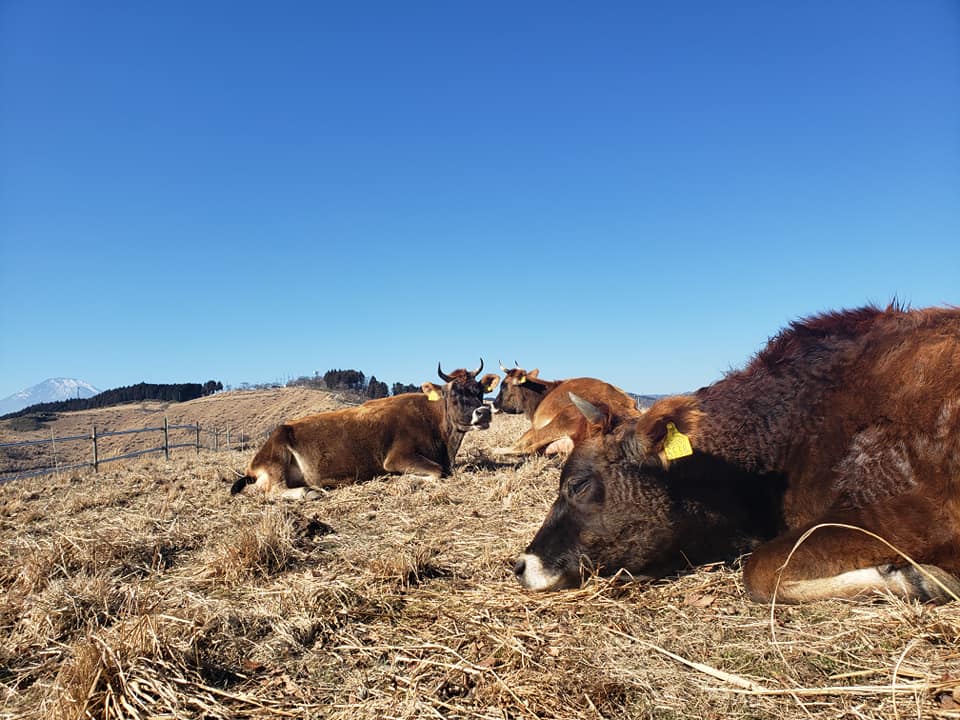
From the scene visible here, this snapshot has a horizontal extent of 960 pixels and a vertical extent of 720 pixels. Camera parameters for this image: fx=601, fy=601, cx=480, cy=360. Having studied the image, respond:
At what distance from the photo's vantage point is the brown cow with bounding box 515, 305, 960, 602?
10.2ft

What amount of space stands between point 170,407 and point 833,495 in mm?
55202

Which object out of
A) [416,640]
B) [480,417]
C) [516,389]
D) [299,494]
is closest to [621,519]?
[416,640]

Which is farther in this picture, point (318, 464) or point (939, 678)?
point (318, 464)

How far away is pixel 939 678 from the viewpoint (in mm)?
2211

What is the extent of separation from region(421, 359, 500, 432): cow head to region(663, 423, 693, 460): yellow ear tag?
704 centimetres

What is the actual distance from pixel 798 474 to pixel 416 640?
252cm

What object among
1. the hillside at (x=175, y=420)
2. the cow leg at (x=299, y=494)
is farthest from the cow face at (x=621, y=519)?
the hillside at (x=175, y=420)

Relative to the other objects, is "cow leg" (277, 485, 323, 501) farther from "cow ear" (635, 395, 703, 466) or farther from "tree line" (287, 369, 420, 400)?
"tree line" (287, 369, 420, 400)

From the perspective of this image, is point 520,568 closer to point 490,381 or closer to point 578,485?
point 578,485

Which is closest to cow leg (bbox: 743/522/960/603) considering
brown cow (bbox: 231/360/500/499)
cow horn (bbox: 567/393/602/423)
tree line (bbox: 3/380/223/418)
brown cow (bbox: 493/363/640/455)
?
cow horn (bbox: 567/393/602/423)

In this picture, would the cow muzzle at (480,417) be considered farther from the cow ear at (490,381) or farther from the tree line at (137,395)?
the tree line at (137,395)

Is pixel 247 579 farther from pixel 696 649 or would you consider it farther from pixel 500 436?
pixel 500 436

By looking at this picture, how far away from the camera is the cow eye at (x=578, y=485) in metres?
4.09

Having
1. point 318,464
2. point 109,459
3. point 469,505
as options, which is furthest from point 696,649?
point 109,459
